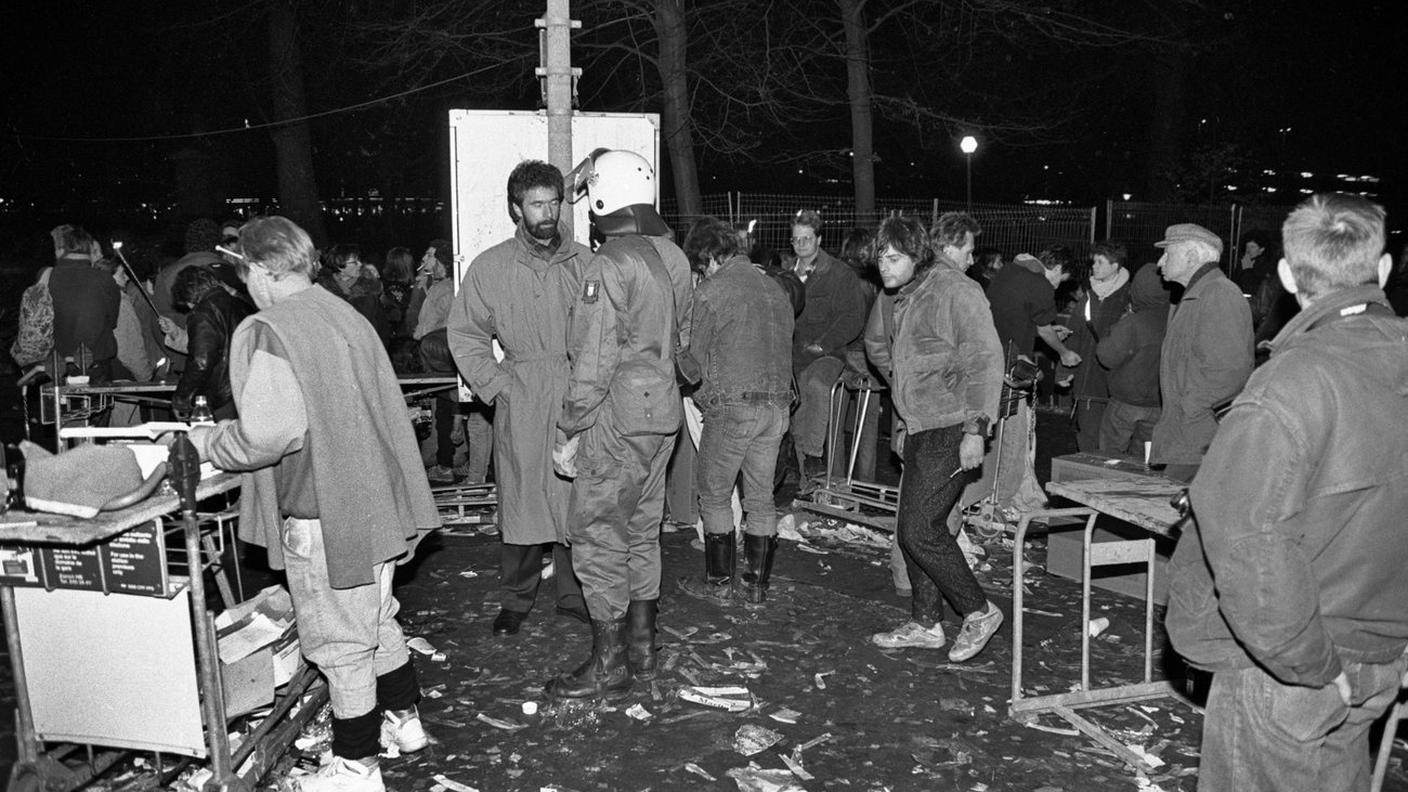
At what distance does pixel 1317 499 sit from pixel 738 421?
3.91 m

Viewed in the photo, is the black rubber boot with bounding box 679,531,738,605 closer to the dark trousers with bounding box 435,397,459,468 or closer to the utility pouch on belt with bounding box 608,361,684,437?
the utility pouch on belt with bounding box 608,361,684,437

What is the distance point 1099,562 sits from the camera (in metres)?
5.15

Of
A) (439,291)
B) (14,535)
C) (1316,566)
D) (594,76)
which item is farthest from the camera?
(594,76)

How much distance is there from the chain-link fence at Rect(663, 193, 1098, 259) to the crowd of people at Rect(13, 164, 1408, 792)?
684 centimetres

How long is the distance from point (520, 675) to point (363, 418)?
2.05 meters

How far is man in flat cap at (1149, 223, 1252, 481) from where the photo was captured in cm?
598

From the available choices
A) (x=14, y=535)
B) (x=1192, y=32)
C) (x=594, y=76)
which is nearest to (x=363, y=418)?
(x=14, y=535)

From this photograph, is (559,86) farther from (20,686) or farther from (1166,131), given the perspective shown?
(1166,131)

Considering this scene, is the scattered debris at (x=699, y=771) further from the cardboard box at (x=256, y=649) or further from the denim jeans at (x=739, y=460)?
the denim jeans at (x=739, y=460)

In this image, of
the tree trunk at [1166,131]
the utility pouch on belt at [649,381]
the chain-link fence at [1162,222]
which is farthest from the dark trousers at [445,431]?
the tree trunk at [1166,131]

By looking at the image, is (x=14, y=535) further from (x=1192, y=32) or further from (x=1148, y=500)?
(x=1192, y=32)

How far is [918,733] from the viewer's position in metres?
4.93

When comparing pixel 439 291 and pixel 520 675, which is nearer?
pixel 520 675

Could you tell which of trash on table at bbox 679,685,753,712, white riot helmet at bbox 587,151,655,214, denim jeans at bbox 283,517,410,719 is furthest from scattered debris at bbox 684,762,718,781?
white riot helmet at bbox 587,151,655,214
